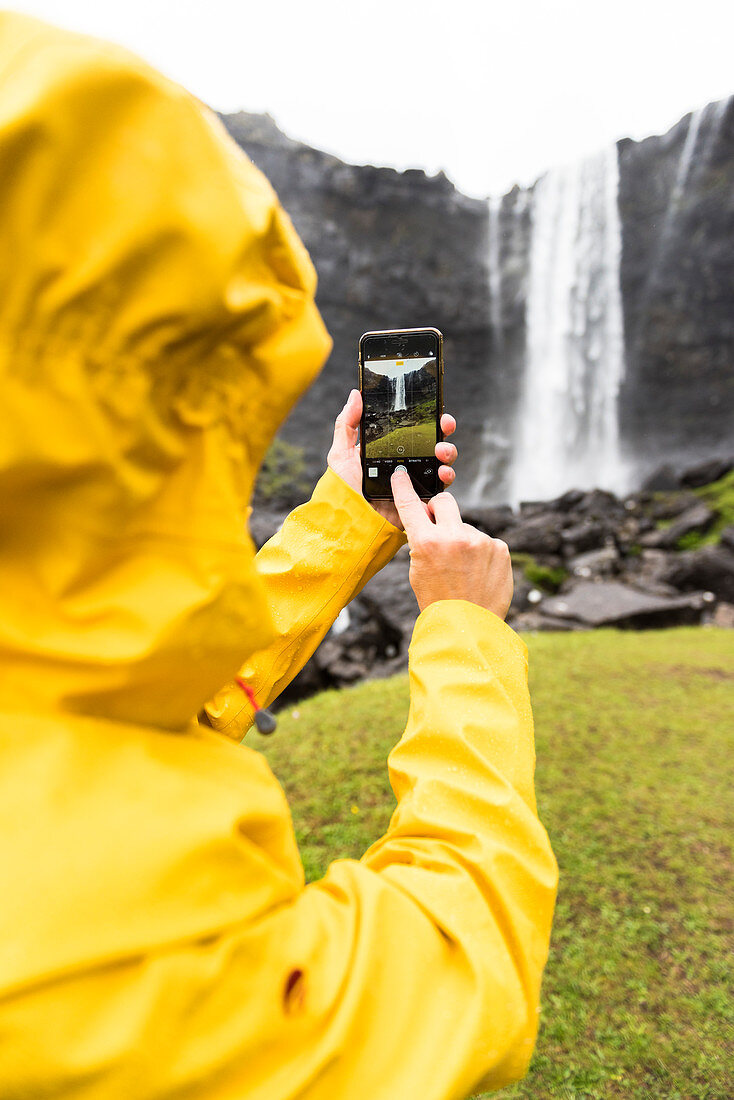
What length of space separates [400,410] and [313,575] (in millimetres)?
515

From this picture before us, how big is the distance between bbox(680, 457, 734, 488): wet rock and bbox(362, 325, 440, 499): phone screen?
17.3 metres

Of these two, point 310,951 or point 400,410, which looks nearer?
point 310,951

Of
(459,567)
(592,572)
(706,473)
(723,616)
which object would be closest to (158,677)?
(459,567)

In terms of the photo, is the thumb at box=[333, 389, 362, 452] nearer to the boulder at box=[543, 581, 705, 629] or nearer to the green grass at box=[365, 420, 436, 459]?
the green grass at box=[365, 420, 436, 459]

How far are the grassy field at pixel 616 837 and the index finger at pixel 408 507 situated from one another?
1839 mm

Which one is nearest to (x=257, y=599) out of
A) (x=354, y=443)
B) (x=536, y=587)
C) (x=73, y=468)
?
(x=73, y=468)

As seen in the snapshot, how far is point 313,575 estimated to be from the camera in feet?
4.12

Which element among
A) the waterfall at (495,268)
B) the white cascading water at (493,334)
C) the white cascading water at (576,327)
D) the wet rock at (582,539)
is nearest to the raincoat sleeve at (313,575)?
the wet rock at (582,539)

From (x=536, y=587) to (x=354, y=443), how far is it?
8.13 metres

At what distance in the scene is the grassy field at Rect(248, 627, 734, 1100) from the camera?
1971 mm

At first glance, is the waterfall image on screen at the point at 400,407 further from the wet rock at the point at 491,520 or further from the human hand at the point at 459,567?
the wet rock at the point at 491,520

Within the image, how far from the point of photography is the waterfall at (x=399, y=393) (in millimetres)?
1524

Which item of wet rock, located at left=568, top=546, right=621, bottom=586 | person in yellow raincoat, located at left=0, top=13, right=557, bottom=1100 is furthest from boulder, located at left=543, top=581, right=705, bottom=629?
person in yellow raincoat, located at left=0, top=13, right=557, bottom=1100

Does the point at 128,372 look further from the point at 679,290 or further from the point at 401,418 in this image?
the point at 679,290
